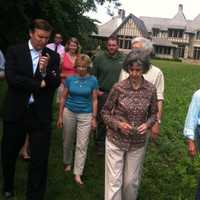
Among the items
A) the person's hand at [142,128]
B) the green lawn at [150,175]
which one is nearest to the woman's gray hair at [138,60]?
the person's hand at [142,128]

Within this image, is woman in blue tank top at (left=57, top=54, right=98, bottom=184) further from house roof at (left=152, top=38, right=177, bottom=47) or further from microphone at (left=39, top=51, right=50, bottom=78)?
house roof at (left=152, top=38, right=177, bottom=47)

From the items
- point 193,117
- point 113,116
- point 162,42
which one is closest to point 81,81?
point 113,116

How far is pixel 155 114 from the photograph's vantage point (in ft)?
19.1

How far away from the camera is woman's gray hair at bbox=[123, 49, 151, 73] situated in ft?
18.2

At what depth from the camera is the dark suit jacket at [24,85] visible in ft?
19.4

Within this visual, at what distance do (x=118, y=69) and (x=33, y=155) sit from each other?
9.26 feet

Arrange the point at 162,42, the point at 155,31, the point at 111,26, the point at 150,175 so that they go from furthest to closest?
1. the point at 155,31
2. the point at 162,42
3. the point at 111,26
4. the point at 150,175

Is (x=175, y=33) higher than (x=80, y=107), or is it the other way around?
(x=80, y=107)

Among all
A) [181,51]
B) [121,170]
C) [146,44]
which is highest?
[146,44]

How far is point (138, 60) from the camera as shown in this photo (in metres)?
5.57

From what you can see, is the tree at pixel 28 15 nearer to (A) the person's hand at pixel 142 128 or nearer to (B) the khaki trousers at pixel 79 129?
(B) the khaki trousers at pixel 79 129

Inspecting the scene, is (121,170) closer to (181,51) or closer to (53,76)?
(53,76)

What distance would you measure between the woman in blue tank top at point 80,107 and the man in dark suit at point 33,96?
3.99ft

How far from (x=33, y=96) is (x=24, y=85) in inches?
9.0
